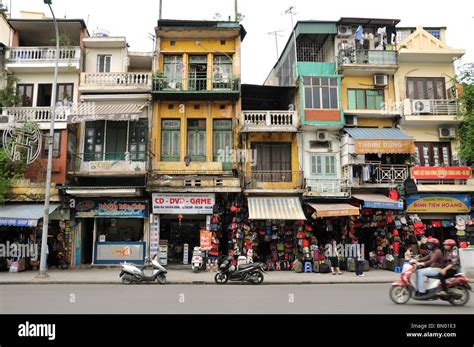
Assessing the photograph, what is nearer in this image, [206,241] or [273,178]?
[206,241]

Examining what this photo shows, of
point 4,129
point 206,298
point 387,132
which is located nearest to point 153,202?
point 4,129

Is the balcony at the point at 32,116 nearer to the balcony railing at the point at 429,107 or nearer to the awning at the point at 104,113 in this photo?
the awning at the point at 104,113

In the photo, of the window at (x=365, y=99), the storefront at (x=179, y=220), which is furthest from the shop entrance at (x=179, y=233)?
the window at (x=365, y=99)

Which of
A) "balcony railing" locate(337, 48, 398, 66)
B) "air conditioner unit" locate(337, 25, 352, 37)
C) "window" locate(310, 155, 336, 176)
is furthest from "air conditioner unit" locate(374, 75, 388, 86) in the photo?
"window" locate(310, 155, 336, 176)

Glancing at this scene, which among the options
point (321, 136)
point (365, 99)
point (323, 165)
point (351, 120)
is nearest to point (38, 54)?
point (321, 136)

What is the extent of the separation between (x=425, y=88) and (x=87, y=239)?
68.6 ft

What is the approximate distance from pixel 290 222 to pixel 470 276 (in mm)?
8292

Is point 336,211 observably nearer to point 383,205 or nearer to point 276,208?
point 383,205

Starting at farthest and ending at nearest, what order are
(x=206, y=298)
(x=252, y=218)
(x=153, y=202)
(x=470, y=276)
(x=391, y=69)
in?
(x=391, y=69), (x=153, y=202), (x=252, y=218), (x=470, y=276), (x=206, y=298)

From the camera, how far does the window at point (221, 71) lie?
21.1 meters

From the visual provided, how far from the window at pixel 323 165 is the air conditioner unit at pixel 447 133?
20.6ft

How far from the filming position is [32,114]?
20500 mm

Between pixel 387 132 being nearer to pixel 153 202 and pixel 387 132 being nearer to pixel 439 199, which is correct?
pixel 439 199

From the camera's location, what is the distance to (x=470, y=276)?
16.2 metres
